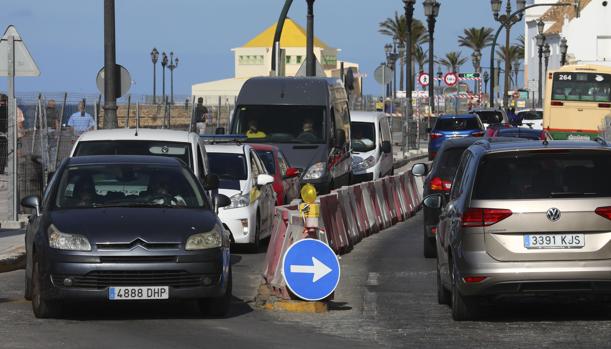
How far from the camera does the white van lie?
35812 mm

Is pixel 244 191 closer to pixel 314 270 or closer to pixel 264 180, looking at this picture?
pixel 264 180

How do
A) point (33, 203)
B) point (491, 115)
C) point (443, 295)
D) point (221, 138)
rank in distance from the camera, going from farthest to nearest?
1. point (491, 115)
2. point (221, 138)
3. point (443, 295)
4. point (33, 203)

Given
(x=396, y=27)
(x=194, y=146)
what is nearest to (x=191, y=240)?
(x=194, y=146)

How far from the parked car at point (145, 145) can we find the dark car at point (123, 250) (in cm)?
421

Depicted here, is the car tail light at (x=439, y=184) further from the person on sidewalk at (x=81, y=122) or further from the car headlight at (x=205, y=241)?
the person on sidewalk at (x=81, y=122)

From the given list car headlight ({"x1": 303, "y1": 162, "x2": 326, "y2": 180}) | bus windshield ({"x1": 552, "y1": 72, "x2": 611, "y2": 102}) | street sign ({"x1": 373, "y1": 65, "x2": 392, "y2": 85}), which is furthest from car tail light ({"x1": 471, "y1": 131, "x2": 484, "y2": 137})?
car headlight ({"x1": 303, "y1": 162, "x2": 326, "y2": 180})

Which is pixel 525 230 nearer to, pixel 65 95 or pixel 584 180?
pixel 584 180

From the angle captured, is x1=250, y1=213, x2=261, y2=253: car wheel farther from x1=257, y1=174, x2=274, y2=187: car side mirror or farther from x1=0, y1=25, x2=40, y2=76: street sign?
x1=0, y1=25, x2=40, y2=76: street sign

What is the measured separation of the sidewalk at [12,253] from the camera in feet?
59.8

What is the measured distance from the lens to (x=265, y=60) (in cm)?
15688

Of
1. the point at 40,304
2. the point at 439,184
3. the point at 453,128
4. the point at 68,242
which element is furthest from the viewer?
the point at 453,128

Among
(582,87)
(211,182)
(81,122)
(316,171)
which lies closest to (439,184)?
(211,182)

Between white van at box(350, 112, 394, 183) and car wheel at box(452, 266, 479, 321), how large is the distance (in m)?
22.1

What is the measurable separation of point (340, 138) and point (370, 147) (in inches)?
291
